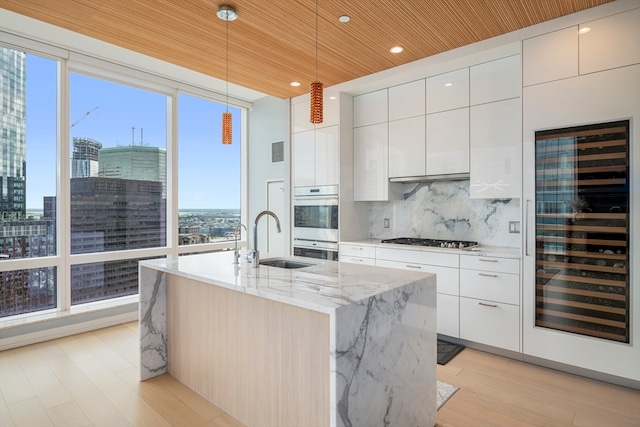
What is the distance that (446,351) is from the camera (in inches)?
129

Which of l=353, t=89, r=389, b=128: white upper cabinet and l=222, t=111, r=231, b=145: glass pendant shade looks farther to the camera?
l=353, t=89, r=389, b=128: white upper cabinet

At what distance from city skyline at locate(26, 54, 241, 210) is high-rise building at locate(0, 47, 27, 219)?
0.17 feet

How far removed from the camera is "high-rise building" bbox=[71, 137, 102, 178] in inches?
158

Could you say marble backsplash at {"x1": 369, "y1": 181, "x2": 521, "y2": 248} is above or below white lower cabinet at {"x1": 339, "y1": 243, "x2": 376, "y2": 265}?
above

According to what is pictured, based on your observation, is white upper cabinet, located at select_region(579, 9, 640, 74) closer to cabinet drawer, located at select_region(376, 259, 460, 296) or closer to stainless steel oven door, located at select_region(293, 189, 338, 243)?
cabinet drawer, located at select_region(376, 259, 460, 296)

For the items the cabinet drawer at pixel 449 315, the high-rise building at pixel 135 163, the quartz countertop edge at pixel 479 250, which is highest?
the high-rise building at pixel 135 163

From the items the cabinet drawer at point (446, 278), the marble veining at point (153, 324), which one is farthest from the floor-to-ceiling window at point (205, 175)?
the cabinet drawer at point (446, 278)

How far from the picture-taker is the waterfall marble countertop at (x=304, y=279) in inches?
63.7

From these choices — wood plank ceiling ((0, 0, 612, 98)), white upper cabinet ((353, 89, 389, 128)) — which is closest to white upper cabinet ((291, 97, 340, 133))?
white upper cabinet ((353, 89, 389, 128))

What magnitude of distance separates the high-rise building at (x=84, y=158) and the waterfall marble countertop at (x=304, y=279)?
2139 millimetres

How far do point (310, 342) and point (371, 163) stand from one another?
9.41 feet

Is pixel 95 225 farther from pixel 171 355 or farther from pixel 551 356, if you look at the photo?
pixel 551 356

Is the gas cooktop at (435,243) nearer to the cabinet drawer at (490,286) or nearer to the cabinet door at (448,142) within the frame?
the cabinet drawer at (490,286)

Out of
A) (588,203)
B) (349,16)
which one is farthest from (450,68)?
(588,203)
